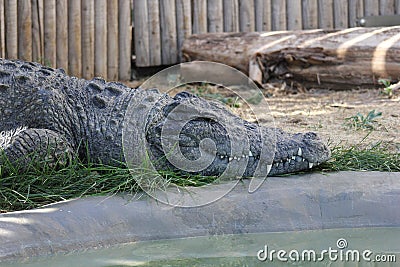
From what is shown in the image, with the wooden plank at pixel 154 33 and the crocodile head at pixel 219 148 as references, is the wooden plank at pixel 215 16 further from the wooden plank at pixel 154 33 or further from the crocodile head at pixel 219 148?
the crocodile head at pixel 219 148

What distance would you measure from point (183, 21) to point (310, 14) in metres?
1.60

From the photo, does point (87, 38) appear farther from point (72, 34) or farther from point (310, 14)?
point (310, 14)

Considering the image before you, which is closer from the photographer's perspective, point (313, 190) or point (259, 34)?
point (313, 190)

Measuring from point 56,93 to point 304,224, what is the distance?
5.42ft

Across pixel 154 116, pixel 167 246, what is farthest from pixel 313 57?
pixel 167 246

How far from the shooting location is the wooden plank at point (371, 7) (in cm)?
944

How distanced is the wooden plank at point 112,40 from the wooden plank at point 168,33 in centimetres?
63

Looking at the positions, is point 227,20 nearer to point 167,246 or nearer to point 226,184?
point 226,184

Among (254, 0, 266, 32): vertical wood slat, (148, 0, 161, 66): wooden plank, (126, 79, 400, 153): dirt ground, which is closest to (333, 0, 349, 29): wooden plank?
(254, 0, 266, 32): vertical wood slat

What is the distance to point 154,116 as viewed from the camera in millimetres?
4445

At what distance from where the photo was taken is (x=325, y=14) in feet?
30.4

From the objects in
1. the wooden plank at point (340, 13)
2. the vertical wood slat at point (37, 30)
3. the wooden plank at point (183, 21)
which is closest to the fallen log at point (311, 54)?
the wooden plank at point (183, 21)

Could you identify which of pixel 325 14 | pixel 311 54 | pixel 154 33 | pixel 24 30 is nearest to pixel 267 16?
pixel 325 14

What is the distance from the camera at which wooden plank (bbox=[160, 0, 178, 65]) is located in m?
8.48
